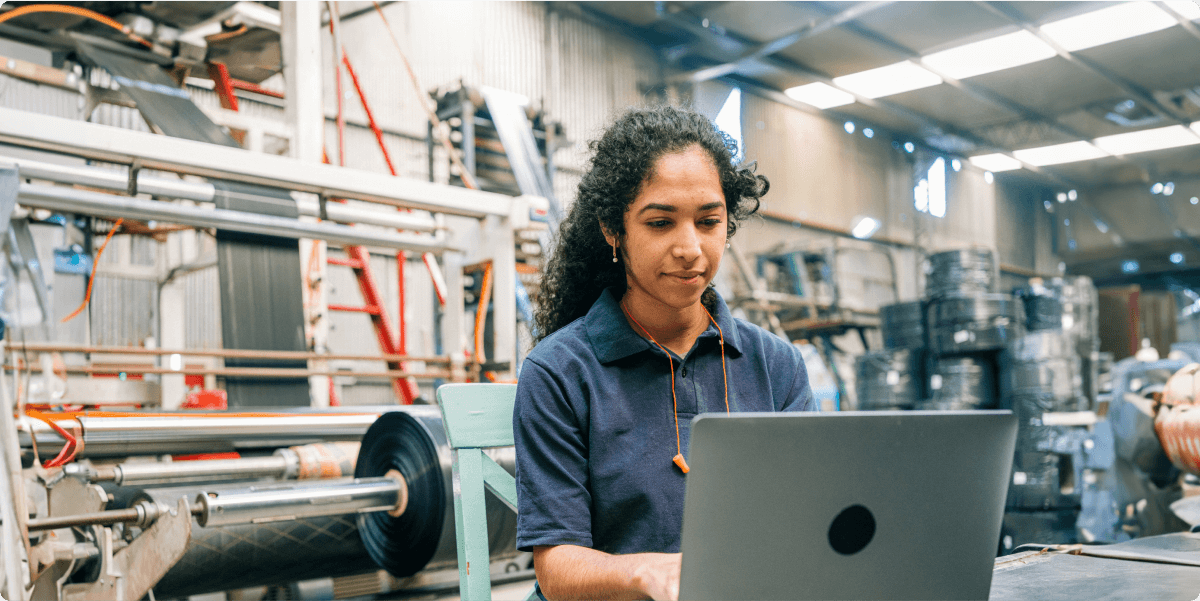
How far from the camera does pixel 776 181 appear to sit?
10.1 m

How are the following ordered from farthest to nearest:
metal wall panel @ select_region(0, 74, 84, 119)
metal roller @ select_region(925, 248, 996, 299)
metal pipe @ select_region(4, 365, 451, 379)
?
1. metal roller @ select_region(925, 248, 996, 299)
2. metal wall panel @ select_region(0, 74, 84, 119)
3. metal pipe @ select_region(4, 365, 451, 379)

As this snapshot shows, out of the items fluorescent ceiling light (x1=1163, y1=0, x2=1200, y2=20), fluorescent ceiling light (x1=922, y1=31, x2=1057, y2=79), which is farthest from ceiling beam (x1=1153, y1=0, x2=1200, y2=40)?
fluorescent ceiling light (x1=922, y1=31, x2=1057, y2=79)

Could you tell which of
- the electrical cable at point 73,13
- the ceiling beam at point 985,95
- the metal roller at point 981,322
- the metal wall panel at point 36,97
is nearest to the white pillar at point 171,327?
the electrical cable at point 73,13

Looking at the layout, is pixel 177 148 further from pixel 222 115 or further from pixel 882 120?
pixel 882 120

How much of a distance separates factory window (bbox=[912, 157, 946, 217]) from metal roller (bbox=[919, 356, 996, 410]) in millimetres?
4493

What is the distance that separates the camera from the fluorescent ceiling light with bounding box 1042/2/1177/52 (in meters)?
8.07

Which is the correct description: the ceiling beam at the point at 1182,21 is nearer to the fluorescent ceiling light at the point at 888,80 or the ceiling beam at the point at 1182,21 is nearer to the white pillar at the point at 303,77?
A: the fluorescent ceiling light at the point at 888,80

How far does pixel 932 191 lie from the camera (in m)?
10.6

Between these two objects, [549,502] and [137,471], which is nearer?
[549,502]

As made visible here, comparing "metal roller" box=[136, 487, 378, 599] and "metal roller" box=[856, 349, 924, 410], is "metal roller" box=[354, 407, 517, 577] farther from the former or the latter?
"metal roller" box=[856, 349, 924, 410]

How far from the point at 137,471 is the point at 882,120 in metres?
9.80

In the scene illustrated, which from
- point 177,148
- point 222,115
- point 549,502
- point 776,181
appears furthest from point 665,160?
point 776,181

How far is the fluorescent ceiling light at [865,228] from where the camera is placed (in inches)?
412

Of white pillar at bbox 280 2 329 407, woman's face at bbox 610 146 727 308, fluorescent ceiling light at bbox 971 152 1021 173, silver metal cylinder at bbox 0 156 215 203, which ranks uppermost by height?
fluorescent ceiling light at bbox 971 152 1021 173
